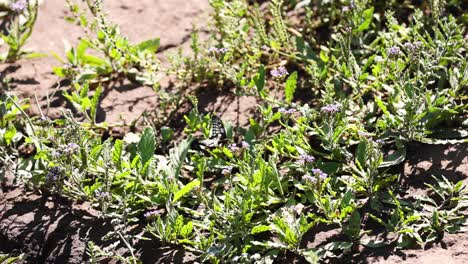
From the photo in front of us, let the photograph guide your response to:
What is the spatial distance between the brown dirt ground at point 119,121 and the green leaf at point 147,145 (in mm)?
441

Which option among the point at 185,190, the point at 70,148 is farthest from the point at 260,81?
the point at 70,148

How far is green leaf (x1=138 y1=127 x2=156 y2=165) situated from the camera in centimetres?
398

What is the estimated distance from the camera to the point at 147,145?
13.2 feet

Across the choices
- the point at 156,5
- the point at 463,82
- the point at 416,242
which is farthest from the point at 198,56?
the point at 416,242

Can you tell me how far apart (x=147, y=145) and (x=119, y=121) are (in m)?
0.66

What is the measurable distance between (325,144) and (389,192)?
21.3 inches

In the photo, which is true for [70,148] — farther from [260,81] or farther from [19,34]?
[19,34]

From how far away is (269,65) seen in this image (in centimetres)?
489

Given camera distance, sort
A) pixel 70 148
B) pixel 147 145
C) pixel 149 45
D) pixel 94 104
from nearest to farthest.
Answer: pixel 70 148, pixel 147 145, pixel 94 104, pixel 149 45

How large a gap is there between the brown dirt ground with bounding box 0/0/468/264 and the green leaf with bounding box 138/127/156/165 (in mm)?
441

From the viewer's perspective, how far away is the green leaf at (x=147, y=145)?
398 cm

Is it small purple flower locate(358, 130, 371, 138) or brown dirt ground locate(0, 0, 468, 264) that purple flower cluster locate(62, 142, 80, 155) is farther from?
small purple flower locate(358, 130, 371, 138)

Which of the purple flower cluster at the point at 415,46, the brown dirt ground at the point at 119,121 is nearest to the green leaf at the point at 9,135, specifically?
the brown dirt ground at the point at 119,121

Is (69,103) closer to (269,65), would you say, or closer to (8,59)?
(8,59)
